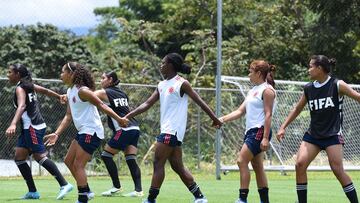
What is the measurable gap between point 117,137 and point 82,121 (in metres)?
3.12

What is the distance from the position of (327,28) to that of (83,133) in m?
19.9

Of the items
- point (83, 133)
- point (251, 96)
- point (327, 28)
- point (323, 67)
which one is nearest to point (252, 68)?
point (251, 96)

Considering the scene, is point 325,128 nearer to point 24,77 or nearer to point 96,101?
point 96,101

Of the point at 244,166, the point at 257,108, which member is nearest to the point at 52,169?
the point at 244,166

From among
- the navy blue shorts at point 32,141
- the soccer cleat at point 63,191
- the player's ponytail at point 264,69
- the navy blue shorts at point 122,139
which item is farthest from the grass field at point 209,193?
the player's ponytail at point 264,69

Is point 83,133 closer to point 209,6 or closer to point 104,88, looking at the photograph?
point 104,88

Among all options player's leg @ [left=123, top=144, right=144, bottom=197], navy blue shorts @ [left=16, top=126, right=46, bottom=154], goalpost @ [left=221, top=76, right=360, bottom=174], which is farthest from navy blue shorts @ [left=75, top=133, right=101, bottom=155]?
goalpost @ [left=221, top=76, right=360, bottom=174]

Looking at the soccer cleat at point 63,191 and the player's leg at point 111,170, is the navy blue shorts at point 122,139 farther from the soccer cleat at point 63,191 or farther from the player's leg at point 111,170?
the soccer cleat at point 63,191

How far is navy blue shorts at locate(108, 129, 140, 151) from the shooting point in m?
13.6

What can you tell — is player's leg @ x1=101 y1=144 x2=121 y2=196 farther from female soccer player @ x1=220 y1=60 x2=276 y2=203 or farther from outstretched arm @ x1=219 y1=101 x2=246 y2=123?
female soccer player @ x1=220 y1=60 x2=276 y2=203

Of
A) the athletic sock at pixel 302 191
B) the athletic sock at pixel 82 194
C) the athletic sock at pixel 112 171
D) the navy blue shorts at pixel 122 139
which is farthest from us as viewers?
the navy blue shorts at pixel 122 139

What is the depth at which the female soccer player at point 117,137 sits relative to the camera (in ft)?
44.1

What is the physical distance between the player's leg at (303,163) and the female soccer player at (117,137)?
370 centimetres

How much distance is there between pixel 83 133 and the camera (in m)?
10.5
